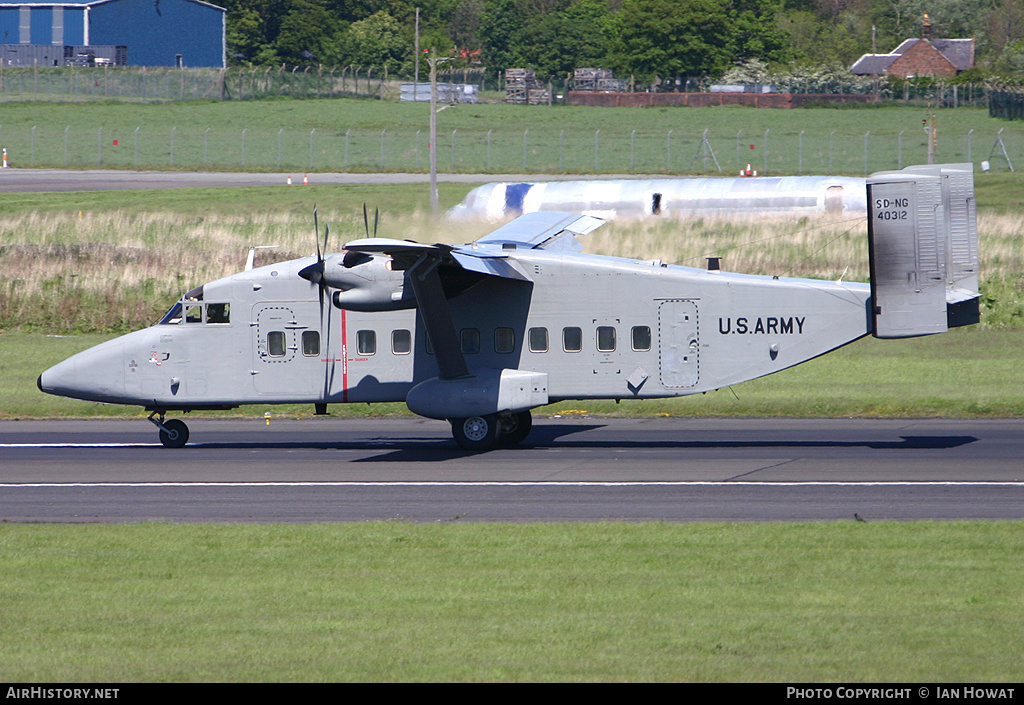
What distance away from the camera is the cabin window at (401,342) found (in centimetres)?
2134

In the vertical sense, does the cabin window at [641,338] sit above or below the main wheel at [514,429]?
above

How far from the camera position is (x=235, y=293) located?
21875 millimetres

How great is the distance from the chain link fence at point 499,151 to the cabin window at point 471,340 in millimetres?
48088

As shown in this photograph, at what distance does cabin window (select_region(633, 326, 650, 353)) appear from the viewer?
67.6 ft

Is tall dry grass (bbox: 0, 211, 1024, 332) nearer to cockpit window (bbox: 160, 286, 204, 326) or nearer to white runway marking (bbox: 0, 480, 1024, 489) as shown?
cockpit window (bbox: 160, 286, 204, 326)

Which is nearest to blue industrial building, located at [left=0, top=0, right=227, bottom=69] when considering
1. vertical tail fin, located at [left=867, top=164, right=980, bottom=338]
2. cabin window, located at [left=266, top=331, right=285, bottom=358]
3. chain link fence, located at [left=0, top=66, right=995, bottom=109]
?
chain link fence, located at [left=0, top=66, right=995, bottom=109]

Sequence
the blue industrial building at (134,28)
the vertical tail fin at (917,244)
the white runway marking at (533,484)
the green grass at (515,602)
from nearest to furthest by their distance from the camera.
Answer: the green grass at (515,602)
the white runway marking at (533,484)
the vertical tail fin at (917,244)
the blue industrial building at (134,28)

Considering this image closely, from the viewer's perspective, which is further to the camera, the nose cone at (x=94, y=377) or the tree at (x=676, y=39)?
the tree at (x=676, y=39)

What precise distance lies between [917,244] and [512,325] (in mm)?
7043

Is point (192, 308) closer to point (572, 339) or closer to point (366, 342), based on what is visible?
point (366, 342)

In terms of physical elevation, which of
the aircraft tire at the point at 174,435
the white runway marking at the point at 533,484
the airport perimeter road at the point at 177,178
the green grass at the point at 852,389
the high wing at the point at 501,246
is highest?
the airport perimeter road at the point at 177,178

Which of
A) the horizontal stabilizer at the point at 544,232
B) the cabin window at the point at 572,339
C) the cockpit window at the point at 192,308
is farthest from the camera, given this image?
the horizontal stabilizer at the point at 544,232

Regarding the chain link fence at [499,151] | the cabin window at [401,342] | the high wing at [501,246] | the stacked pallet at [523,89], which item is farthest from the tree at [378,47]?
the cabin window at [401,342]

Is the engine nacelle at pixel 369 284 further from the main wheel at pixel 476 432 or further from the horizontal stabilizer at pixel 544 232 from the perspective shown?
the horizontal stabilizer at pixel 544 232
